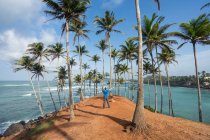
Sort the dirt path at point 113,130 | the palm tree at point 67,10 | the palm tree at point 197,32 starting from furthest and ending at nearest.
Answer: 1. the palm tree at point 197,32
2. the palm tree at point 67,10
3. the dirt path at point 113,130

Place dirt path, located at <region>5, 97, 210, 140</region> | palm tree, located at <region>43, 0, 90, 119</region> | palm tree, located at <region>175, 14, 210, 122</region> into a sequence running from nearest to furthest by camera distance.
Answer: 1. dirt path, located at <region>5, 97, 210, 140</region>
2. palm tree, located at <region>43, 0, 90, 119</region>
3. palm tree, located at <region>175, 14, 210, 122</region>

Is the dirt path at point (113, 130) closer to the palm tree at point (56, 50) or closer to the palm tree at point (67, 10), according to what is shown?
the palm tree at point (67, 10)

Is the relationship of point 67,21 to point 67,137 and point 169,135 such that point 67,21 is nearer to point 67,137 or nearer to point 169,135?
point 67,137

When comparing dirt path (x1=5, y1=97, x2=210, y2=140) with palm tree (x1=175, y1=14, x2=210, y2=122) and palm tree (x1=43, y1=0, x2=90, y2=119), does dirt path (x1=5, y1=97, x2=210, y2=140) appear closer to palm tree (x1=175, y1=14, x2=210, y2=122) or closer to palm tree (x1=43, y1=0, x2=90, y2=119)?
palm tree (x1=43, y1=0, x2=90, y2=119)

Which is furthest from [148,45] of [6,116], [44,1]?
[6,116]

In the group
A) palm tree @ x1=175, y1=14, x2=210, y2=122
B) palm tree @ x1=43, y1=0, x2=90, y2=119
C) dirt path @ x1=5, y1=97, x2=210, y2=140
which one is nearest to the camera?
dirt path @ x1=5, y1=97, x2=210, y2=140

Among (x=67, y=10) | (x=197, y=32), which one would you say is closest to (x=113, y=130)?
(x=67, y=10)

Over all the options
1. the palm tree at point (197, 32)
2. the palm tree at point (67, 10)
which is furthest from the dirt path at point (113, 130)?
the palm tree at point (197, 32)

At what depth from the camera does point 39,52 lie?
36.5m

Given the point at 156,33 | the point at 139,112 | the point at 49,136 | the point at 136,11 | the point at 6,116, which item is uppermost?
the point at 156,33

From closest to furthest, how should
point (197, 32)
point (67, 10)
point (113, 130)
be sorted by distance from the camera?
point (113, 130) < point (67, 10) < point (197, 32)

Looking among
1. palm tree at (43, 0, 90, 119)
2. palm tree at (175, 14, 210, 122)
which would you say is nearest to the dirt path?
palm tree at (43, 0, 90, 119)

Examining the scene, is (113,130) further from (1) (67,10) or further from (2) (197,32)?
(2) (197,32)

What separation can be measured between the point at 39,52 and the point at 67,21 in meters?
21.9
